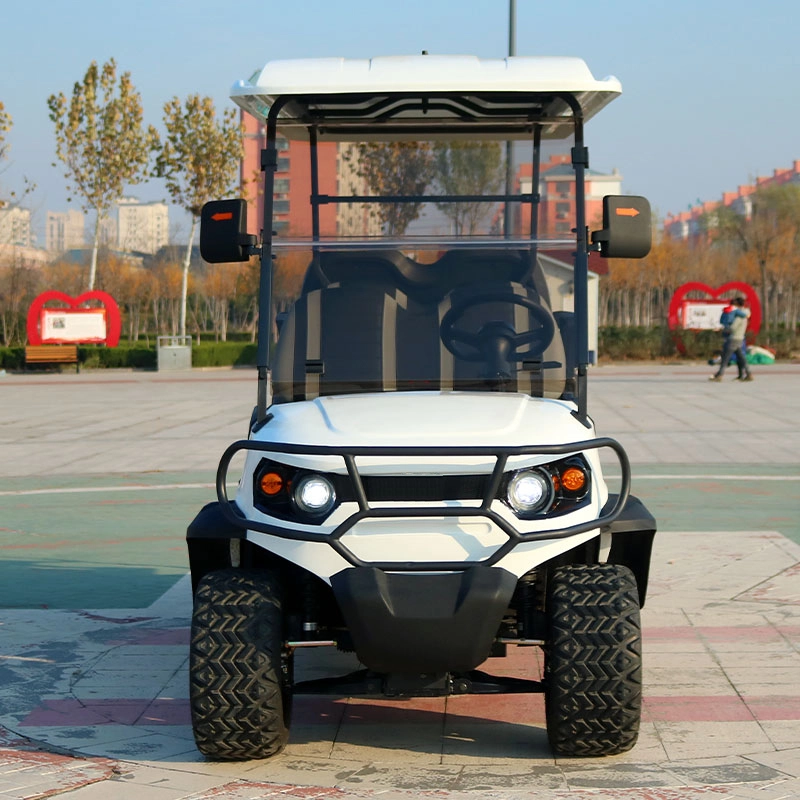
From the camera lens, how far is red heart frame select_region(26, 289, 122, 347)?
135 feet

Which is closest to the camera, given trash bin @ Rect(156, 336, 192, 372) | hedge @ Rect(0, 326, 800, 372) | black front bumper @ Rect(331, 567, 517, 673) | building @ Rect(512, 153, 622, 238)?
black front bumper @ Rect(331, 567, 517, 673)

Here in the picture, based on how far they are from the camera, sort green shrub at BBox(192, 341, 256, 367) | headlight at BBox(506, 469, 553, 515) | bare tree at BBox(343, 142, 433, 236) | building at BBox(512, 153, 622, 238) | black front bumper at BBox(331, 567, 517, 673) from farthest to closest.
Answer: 1. green shrub at BBox(192, 341, 256, 367)
2. bare tree at BBox(343, 142, 433, 236)
3. building at BBox(512, 153, 622, 238)
4. headlight at BBox(506, 469, 553, 515)
5. black front bumper at BBox(331, 567, 517, 673)

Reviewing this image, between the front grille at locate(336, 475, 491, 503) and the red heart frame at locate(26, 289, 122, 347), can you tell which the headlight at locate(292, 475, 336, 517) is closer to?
the front grille at locate(336, 475, 491, 503)

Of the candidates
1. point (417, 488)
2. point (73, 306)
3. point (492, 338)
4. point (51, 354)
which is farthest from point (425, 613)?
point (73, 306)

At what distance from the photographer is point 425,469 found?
479cm

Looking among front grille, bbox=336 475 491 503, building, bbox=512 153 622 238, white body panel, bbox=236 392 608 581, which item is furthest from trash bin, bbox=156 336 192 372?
front grille, bbox=336 475 491 503

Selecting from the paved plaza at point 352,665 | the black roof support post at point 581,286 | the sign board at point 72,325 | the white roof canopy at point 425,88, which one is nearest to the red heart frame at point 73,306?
the sign board at point 72,325

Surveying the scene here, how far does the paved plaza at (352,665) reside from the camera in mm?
4914

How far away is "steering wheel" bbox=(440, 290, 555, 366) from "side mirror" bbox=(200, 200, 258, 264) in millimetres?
915

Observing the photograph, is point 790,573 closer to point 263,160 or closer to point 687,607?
point 687,607

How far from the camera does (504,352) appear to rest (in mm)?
5797

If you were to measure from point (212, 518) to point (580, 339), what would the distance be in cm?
168

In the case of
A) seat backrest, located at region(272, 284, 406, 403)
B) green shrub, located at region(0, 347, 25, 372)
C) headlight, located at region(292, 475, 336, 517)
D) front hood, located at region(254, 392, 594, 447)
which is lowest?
green shrub, located at region(0, 347, 25, 372)

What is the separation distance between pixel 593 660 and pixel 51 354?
37.1 m
